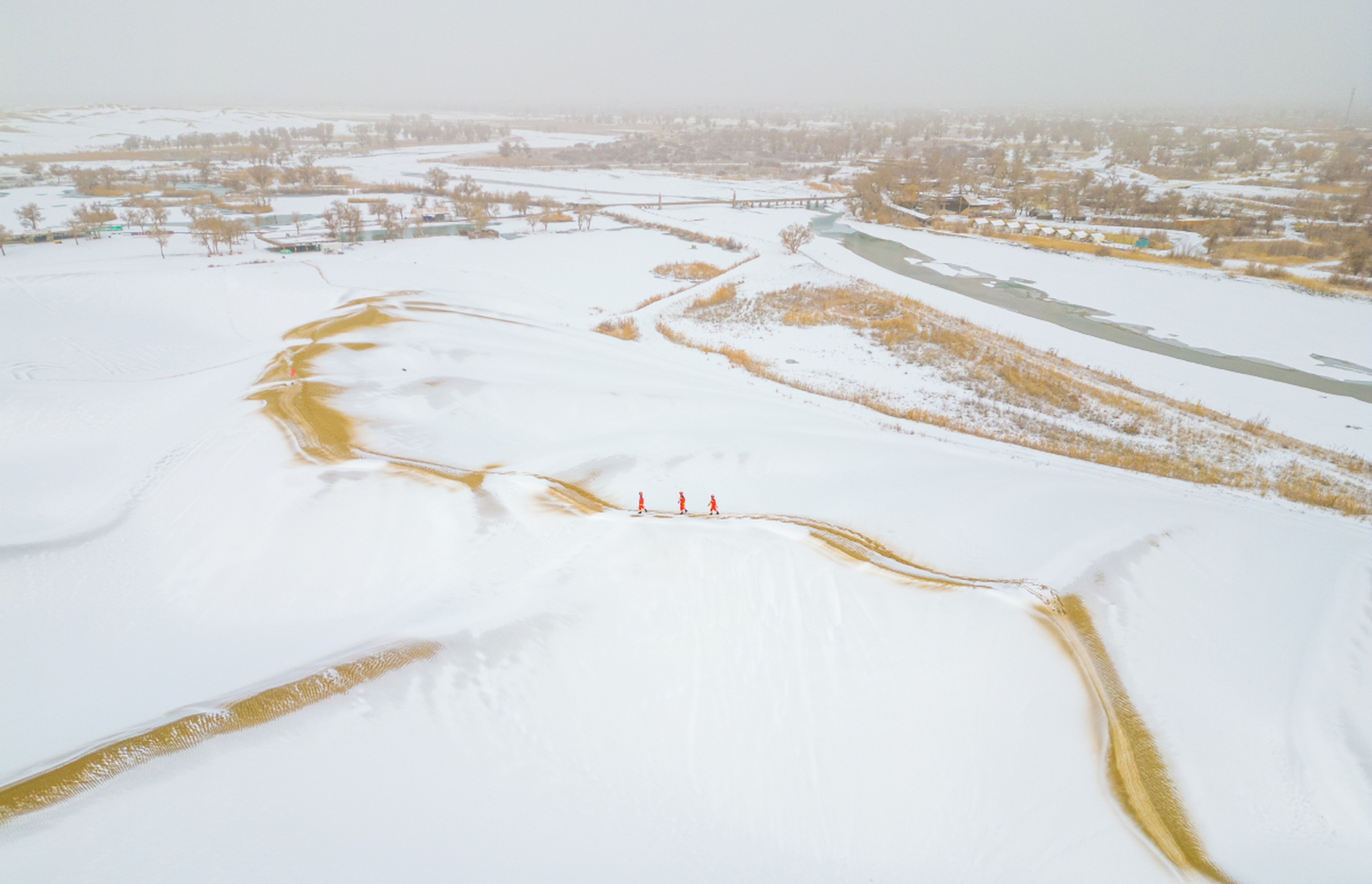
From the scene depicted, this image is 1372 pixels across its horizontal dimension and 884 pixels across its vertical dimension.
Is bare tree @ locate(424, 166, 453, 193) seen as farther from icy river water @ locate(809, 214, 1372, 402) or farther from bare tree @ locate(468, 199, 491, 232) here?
icy river water @ locate(809, 214, 1372, 402)

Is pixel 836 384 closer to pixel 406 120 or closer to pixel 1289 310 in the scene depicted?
pixel 1289 310

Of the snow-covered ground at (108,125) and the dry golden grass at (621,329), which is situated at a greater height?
the snow-covered ground at (108,125)

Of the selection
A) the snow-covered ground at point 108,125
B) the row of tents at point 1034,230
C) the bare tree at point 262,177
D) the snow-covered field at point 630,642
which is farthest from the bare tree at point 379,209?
the snow-covered ground at point 108,125

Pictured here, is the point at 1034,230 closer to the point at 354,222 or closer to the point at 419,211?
the point at 354,222

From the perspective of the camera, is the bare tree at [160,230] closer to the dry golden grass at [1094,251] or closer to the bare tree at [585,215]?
the bare tree at [585,215]

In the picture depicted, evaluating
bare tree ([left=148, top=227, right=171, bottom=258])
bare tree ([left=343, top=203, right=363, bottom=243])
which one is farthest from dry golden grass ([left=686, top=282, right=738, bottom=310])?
bare tree ([left=148, top=227, right=171, bottom=258])

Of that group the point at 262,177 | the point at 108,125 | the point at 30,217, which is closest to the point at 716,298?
the point at 30,217
